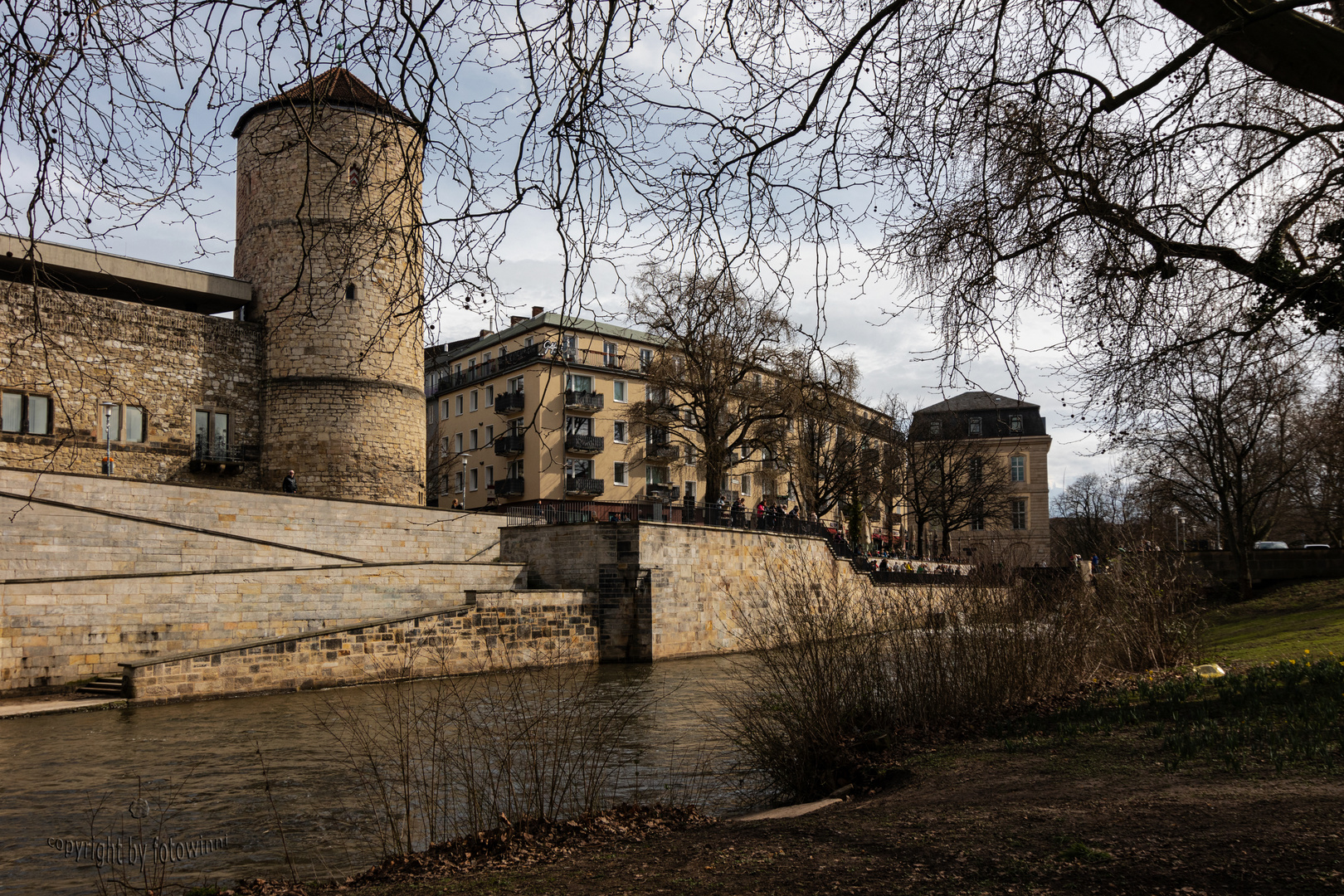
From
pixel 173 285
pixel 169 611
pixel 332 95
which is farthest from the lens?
pixel 173 285

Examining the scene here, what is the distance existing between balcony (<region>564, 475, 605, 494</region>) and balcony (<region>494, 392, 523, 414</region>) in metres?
4.23

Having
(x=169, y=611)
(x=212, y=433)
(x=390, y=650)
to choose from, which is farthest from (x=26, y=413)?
(x=390, y=650)

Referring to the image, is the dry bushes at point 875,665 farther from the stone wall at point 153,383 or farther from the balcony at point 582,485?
the balcony at point 582,485

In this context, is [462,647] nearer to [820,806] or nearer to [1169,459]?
[820,806]

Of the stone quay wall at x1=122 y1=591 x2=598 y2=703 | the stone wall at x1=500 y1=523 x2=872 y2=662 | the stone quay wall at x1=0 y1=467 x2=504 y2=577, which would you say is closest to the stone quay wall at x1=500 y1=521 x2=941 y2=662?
the stone wall at x1=500 y1=523 x2=872 y2=662

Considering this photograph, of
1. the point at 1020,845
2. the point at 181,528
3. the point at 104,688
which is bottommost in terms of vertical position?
the point at 104,688

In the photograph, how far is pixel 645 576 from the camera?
25875mm

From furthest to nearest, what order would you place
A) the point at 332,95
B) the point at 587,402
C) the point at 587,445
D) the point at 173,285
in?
the point at 587,402 → the point at 587,445 → the point at 173,285 → the point at 332,95

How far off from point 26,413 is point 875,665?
24478 mm

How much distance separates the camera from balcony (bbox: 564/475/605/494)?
47.2m

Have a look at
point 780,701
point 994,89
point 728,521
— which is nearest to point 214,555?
point 728,521

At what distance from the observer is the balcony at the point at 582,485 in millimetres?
47219

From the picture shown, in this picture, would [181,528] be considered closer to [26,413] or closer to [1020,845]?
[26,413]

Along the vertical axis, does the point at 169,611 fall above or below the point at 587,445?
below
